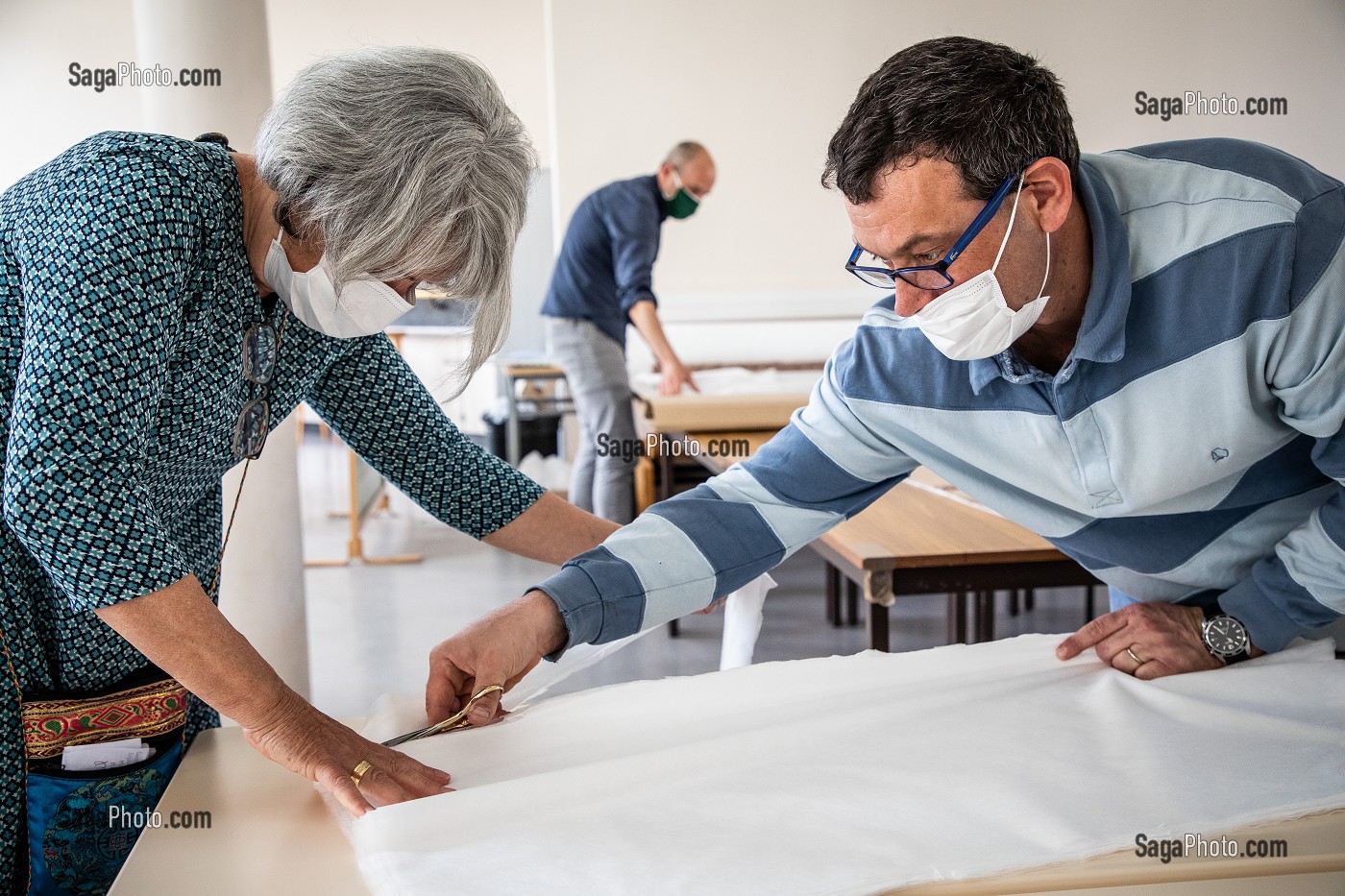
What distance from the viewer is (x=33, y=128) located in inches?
280

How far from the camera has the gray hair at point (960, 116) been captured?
3.81 feet

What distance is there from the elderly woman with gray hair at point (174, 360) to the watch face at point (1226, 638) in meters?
0.96

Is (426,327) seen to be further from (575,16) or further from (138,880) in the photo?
(138,880)

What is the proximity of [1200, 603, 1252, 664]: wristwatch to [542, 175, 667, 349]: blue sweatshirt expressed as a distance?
3.11 meters

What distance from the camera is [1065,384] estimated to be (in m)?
1.29

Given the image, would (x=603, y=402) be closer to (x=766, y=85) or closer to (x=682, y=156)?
(x=682, y=156)

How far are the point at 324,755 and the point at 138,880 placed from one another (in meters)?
0.19

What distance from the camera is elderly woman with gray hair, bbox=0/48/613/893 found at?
1.00 m

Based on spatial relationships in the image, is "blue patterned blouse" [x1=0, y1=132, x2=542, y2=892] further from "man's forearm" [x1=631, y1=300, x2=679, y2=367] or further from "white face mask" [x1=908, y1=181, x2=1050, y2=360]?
"man's forearm" [x1=631, y1=300, x2=679, y2=367]

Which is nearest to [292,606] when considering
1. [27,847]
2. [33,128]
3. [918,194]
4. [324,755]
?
[27,847]

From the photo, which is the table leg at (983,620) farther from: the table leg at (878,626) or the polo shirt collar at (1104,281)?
the polo shirt collar at (1104,281)

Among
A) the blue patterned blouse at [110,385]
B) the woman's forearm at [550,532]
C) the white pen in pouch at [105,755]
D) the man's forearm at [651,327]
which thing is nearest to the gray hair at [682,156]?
the man's forearm at [651,327]

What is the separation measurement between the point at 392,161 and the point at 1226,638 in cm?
115

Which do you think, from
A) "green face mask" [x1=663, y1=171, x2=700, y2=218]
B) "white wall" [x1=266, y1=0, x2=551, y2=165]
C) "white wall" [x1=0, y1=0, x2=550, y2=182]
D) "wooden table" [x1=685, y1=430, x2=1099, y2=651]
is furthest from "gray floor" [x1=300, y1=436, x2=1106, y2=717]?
"white wall" [x1=266, y1=0, x2=551, y2=165]
